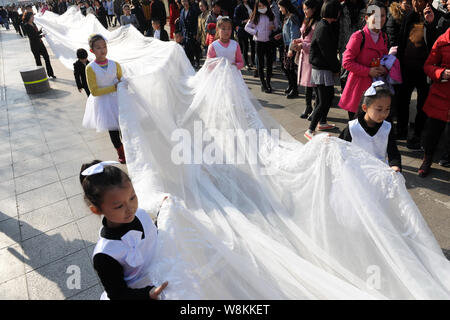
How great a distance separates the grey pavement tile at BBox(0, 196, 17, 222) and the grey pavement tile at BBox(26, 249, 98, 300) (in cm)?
130

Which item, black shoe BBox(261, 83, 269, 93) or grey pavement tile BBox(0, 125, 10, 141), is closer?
grey pavement tile BBox(0, 125, 10, 141)

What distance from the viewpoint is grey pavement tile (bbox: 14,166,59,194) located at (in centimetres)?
459

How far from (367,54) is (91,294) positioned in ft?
13.3

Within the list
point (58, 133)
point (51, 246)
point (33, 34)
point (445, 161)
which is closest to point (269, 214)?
point (51, 246)

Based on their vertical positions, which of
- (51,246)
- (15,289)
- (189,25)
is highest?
(189,25)

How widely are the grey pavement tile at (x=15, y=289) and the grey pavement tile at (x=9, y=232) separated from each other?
25.6 inches

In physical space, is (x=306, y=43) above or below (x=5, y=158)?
above

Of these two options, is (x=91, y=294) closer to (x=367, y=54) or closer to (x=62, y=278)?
(x=62, y=278)

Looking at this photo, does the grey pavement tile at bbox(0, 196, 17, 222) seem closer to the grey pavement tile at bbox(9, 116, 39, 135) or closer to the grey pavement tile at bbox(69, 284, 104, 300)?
the grey pavement tile at bbox(69, 284, 104, 300)

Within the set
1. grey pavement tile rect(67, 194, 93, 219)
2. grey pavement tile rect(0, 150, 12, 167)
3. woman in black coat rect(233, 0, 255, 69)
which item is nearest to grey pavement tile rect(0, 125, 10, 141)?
grey pavement tile rect(0, 150, 12, 167)

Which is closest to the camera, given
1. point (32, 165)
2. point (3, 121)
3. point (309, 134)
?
point (309, 134)

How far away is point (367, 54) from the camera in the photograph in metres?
3.92

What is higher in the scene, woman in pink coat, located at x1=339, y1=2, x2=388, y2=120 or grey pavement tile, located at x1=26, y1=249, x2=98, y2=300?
woman in pink coat, located at x1=339, y1=2, x2=388, y2=120

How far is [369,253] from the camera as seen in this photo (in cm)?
229
